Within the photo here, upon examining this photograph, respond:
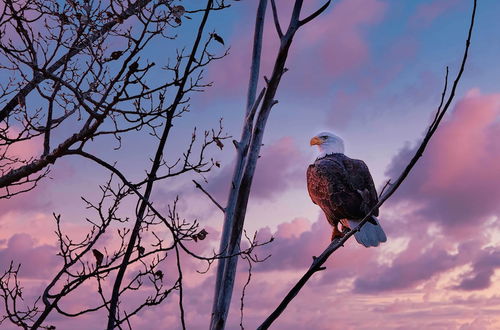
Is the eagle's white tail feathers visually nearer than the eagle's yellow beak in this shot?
Yes

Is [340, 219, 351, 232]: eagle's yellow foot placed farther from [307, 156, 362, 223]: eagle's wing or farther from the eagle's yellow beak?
the eagle's yellow beak

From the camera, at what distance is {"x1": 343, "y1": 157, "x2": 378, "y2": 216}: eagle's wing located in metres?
8.55

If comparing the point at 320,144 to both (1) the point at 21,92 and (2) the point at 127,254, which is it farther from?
(2) the point at 127,254

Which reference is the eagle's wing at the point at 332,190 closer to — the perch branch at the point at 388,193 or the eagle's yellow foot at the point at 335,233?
the eagle's yellow foot at the point at 335,233

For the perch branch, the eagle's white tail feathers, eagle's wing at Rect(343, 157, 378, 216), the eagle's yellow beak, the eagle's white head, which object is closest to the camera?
the perch branch

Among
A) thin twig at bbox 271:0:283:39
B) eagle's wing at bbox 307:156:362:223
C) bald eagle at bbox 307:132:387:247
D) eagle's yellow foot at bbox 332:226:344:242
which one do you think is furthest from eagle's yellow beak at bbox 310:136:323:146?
thin twig at bbox 271:0:283:39

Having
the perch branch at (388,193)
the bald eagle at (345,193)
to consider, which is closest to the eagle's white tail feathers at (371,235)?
the bald eagle at (345,193)

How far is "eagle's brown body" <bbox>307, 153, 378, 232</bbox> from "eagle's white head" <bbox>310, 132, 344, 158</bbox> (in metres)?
0.51

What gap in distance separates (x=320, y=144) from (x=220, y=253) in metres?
6.52

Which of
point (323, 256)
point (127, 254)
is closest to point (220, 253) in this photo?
point (127, 254)

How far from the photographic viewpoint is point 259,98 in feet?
14.0

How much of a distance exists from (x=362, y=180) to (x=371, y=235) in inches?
45.2

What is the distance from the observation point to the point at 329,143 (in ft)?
33.0

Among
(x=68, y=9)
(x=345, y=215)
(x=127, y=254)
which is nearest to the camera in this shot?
(x=127, y=254)
